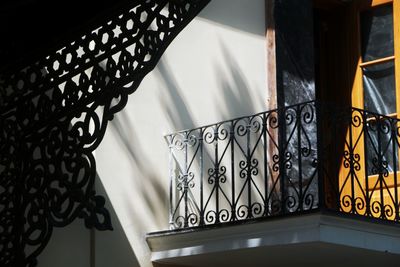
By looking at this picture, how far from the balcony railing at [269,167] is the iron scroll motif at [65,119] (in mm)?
2236

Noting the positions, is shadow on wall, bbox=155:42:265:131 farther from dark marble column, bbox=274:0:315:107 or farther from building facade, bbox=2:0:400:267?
dark marble column, bbox=274:0:315:107

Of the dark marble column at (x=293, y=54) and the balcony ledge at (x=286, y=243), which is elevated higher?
the dark marble column at (x=293, y=54)

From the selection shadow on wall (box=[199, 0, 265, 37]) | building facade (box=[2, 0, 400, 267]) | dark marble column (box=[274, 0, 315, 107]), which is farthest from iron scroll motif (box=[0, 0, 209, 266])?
dark marble column (box=[274, 0, 315, 107])

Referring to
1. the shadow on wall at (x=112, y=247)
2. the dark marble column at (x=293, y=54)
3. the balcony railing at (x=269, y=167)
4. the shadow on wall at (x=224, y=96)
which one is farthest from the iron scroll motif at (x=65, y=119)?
the dark marble column at (x=293, y=54)

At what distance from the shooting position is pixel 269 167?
Result: 10578mm

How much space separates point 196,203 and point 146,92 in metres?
1.02

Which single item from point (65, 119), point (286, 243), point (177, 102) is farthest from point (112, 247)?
point (65, 119)

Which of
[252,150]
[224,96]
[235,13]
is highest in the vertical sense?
[235,13]

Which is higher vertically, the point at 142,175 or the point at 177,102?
the point at 177,102

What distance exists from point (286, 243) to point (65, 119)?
2.51m

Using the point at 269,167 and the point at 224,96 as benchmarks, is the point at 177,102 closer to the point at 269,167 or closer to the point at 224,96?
the point at 224,96

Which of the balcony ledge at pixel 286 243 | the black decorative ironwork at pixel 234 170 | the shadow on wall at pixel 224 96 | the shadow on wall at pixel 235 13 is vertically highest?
the shadow on wall at pixel 235 13

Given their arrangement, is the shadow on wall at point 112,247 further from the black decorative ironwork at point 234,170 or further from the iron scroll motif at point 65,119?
the iron scroll motif at point 65,119

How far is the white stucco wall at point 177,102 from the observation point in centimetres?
967
